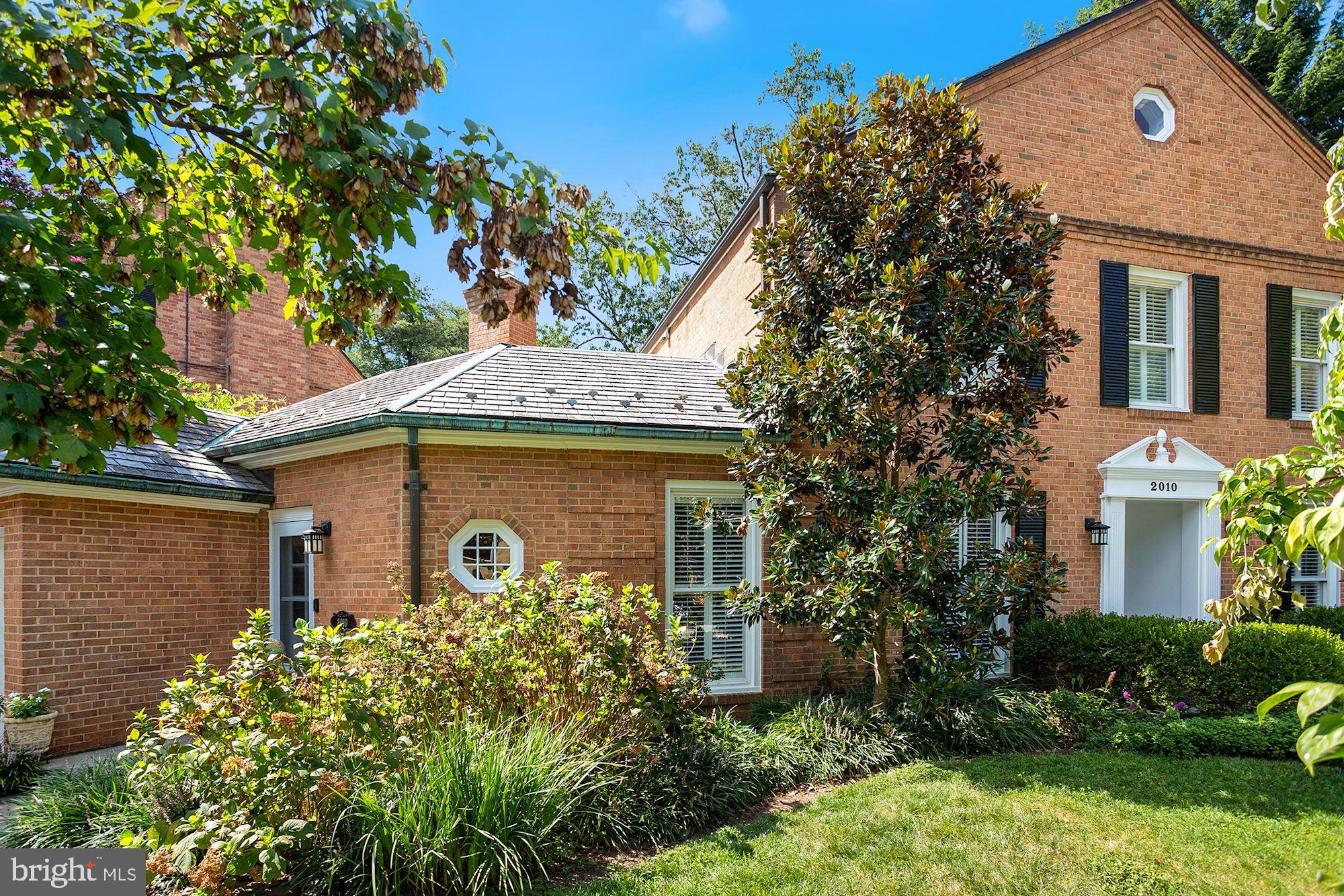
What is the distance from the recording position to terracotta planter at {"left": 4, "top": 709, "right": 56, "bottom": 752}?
715cm

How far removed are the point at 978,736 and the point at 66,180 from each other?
26.5 ft

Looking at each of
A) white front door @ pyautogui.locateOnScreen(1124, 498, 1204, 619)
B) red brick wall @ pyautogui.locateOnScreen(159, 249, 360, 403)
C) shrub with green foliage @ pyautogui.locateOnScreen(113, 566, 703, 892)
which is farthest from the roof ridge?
white front door @ pyautogui.locateOnScreen(1124, 498, 1204, 619)

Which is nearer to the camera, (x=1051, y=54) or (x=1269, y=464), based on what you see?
(x=1269, y=464)

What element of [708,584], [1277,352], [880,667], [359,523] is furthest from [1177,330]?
[359,523]

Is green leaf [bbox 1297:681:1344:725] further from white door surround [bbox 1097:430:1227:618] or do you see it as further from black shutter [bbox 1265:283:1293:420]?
black shutter [bbox 1265:283:1293:420]

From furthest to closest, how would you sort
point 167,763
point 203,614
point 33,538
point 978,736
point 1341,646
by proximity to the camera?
point 203,614
point 1341,646
point 33,538
point 978,736
point 167,763

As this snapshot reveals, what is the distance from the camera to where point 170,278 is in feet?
14.0

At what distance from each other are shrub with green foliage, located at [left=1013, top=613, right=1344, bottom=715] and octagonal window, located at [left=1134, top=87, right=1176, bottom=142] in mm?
7129

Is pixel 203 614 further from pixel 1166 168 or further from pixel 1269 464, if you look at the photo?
pixel 1166 168

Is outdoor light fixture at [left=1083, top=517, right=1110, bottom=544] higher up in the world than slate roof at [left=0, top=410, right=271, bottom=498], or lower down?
lower down

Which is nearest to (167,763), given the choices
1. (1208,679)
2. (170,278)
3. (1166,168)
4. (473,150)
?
(170,278)

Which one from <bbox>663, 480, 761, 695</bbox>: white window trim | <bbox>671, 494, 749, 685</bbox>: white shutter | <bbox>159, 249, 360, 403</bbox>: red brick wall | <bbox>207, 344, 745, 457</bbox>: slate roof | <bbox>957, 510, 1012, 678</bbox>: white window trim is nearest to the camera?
<bbox>207, 344, 745, 457</bbox>: slate roof

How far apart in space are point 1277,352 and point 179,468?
14892mm

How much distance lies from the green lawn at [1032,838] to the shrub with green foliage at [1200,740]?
1.63 ft
